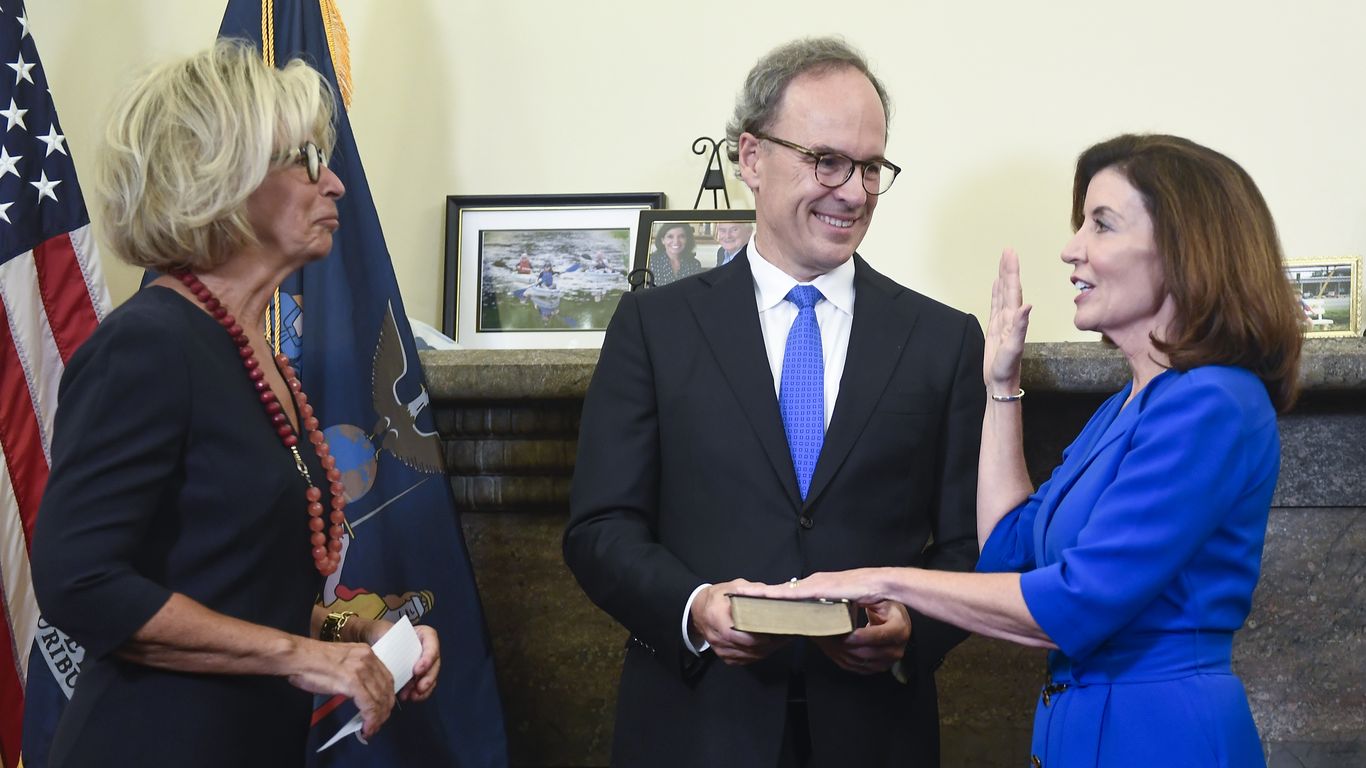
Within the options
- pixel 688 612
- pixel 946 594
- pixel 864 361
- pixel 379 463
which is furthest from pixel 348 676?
pixel 379 463

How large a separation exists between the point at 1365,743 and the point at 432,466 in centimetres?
218

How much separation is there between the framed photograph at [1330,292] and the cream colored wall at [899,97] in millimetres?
212

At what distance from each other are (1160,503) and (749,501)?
2.10 ft

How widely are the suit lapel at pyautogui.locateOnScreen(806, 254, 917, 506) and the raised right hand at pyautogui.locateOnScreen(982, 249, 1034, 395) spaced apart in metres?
0.14

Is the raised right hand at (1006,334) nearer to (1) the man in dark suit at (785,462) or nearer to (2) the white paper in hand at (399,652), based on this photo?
(1) the man in dark suit at (785,462)

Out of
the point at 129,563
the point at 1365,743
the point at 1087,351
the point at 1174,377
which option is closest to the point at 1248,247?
the point at 1174,377

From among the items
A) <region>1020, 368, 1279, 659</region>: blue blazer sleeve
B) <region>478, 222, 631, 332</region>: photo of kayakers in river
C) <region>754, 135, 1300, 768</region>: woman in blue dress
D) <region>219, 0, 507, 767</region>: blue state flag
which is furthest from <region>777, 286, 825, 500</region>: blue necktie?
<region>478, 222, 631, 332</region>: photo of kayakers in river

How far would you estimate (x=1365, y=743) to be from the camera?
2895 mm

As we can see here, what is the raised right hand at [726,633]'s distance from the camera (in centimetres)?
180

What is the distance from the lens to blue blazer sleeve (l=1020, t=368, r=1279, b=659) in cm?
163

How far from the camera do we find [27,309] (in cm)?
279

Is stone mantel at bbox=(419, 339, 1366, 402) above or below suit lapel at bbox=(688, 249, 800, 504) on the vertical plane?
below

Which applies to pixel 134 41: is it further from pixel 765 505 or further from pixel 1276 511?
pixel 1276 511

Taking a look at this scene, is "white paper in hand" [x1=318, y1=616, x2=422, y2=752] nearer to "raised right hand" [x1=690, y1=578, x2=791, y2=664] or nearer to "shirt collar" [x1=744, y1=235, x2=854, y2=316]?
"raised right hand" [x1=690, y1=578, x2=791, y2=664]
